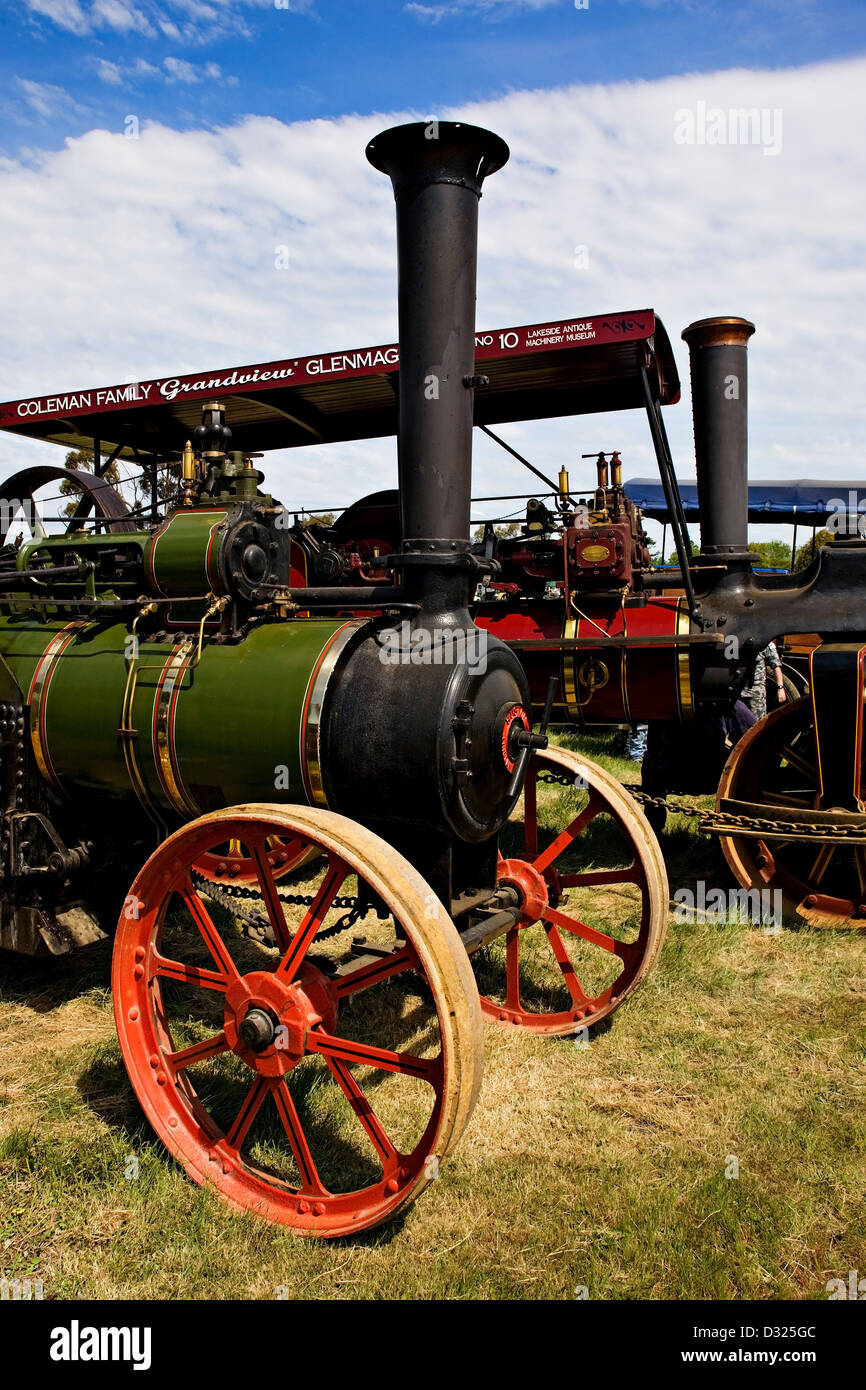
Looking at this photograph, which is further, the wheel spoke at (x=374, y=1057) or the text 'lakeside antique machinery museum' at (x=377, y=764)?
the text 'lakeside antique machinery museum' at (x=377, y=764)

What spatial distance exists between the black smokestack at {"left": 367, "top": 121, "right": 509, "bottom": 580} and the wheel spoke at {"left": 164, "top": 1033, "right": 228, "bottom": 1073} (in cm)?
139

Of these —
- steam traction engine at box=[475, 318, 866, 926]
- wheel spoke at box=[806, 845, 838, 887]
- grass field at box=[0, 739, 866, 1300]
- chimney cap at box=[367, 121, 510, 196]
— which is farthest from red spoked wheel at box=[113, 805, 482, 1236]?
wheel spoke at box=[806, 845, 838, 887]

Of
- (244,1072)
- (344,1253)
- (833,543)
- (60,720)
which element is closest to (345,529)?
(833,543)

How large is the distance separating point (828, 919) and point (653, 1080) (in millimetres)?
1677

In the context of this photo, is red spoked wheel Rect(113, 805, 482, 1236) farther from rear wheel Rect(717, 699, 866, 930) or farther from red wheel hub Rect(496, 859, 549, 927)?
rear wheel Rect(717, 699, 866, 930)

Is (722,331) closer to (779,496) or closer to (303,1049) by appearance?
(303,1049)

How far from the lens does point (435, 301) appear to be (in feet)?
8.53

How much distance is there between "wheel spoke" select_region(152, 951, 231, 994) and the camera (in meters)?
2.50

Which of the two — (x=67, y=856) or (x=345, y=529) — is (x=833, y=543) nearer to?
(x=345, y=529)

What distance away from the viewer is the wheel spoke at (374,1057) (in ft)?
7.22

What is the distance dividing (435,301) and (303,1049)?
1.93 meters

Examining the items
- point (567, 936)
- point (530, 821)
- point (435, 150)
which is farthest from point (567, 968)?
point (435, 150)

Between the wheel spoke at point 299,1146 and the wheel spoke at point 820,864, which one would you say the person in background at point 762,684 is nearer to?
the wheel spoke at point 820,864

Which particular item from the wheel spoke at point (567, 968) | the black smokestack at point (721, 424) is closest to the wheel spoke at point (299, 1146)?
the wheel spoke at point (567, 968)
